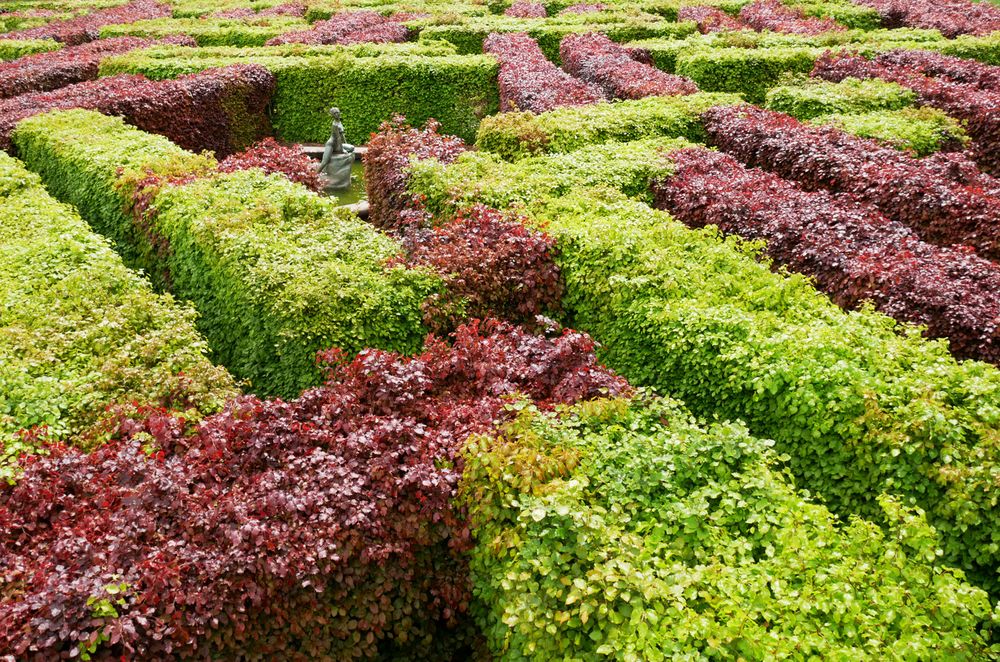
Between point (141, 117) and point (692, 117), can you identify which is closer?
point (692, 117)

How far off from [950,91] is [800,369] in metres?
12.2

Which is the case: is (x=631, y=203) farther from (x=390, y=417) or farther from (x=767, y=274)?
(x=390, y=417)

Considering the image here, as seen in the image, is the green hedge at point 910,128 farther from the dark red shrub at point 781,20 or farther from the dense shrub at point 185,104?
the dense shrub at point 185,104

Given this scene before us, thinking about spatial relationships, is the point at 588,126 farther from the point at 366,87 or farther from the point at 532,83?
the point at 366,87

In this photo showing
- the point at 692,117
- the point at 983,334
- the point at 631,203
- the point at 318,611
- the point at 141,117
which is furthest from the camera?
the point at 141,117

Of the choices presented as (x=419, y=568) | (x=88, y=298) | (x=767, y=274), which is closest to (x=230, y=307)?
(x=88, y=298)

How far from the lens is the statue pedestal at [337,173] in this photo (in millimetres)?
17438

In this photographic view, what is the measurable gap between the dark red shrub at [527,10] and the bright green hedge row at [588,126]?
55.8ft

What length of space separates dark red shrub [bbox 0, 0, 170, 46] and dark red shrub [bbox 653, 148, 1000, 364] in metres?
28.3

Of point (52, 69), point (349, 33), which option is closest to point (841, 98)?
point (349, 33)

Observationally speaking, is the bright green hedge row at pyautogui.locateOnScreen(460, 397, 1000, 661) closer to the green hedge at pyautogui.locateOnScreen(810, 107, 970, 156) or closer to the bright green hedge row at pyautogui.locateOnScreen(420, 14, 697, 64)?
the green hedge at pyautogui.locateOnScreen(810, 107, 970, 156)

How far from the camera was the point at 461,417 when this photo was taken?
6609 millimetres

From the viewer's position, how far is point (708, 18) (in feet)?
90.5

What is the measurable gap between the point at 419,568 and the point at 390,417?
54.9 inches
